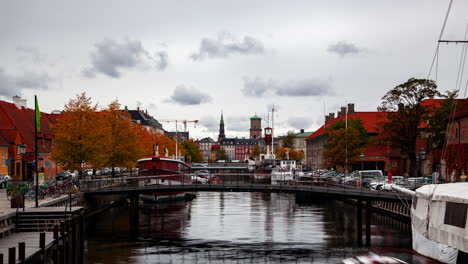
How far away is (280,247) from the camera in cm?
4053

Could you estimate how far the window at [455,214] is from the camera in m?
25.4

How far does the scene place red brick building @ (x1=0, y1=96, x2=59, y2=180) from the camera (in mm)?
69312

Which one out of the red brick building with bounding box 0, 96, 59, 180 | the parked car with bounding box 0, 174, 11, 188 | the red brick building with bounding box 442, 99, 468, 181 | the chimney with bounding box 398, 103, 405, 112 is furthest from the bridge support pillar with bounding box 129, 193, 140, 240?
the chimney with bounding box 398, 103, 405, 112

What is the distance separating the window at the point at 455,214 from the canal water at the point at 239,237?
9286 millimetres

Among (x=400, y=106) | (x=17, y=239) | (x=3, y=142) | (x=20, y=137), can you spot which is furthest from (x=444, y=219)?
(x=20, y=137)

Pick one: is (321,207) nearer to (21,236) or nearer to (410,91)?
(410,91)

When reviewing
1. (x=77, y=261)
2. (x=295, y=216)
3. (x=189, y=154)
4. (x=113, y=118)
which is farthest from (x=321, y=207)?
(x=189, y=154)

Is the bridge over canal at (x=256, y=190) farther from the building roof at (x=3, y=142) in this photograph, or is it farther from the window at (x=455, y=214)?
the building roof at (x=3, y=142)

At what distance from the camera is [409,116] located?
73.5 metres

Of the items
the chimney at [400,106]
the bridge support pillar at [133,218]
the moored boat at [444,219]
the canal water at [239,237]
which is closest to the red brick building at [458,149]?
the chimney at [400,106]

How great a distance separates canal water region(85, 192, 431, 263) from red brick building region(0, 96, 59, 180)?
13017 mm

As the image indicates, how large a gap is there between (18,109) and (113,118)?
17694 millimetres

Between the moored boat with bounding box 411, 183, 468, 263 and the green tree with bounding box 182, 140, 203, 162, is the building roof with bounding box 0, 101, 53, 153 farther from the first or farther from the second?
the green tree with bounding box 182, 140, 203, 162

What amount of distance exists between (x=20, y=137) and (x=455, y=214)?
57.8m
